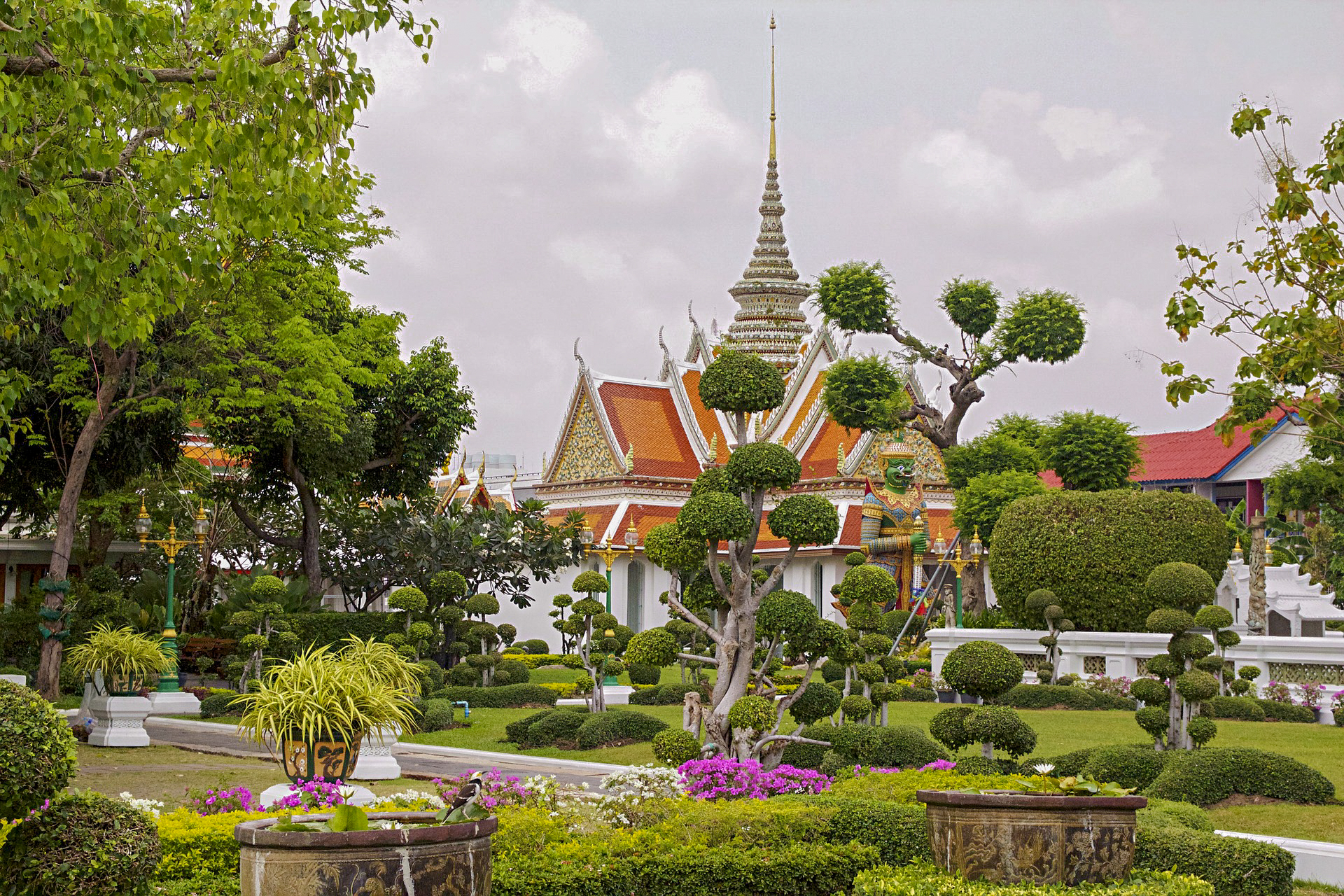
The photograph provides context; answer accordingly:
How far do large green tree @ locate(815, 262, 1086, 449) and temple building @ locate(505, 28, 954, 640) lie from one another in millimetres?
2904

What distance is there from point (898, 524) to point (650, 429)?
877cm

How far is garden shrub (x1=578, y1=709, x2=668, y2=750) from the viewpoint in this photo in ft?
54.8

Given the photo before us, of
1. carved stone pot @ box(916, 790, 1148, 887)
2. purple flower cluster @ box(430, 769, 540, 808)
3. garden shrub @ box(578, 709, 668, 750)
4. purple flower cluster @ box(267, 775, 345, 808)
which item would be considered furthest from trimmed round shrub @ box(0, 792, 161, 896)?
garden shrub @ box(578, 709, 668, 750)

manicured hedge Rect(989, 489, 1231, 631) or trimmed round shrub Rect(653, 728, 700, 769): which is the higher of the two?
manicured hedge Rect(989, 489, 1231, 631)

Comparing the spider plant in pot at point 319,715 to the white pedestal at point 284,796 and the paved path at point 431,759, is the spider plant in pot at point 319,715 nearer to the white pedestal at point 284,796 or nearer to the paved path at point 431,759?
the white pedestal at point 284,796

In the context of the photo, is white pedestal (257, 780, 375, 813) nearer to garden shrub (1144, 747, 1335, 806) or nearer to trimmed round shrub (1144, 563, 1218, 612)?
garden shrub (1144, 747, 1335, 806)

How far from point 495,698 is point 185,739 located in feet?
18.3

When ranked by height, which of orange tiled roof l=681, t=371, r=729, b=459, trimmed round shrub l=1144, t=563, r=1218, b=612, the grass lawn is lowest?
the grass lawn

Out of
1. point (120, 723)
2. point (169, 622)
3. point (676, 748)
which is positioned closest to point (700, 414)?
point (169, 622)

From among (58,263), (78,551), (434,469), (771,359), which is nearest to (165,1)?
(58,263)

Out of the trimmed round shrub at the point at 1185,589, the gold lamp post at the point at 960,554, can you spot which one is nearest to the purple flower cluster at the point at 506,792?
the trimmed round shrub at the point at 1185,589

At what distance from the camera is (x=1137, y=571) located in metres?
23.5

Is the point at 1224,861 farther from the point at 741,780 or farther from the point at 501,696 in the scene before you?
the point at 501,696

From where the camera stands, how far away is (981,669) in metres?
11.7
